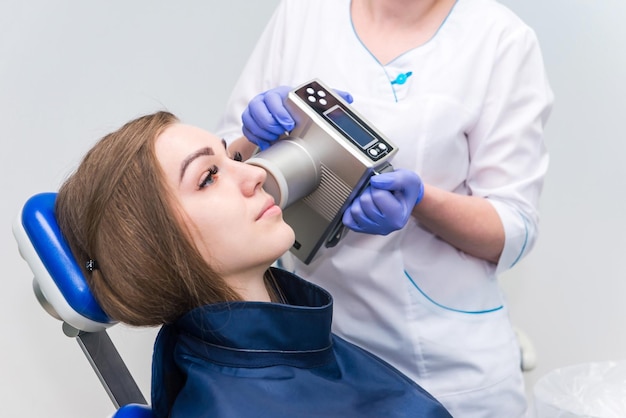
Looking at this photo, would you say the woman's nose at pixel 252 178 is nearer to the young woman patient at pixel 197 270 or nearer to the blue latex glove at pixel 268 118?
the young woman patient at pixel 197 270

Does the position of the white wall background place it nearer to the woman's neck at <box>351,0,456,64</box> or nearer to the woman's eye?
the woman's neck at <box>351,0,456,64</box>

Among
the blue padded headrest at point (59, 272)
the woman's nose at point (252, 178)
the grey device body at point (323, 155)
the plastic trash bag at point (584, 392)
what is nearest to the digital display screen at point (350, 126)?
the grey device body at point (323, 155)

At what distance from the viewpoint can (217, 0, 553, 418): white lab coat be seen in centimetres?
128

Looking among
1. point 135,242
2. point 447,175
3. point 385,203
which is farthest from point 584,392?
point 135,242

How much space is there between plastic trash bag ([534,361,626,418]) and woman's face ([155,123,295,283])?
2.44 feet

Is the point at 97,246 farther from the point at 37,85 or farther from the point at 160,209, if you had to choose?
the point at 37,85

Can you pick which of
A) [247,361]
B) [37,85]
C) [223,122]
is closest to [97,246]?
[247,361]

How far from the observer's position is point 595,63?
194 centimetres

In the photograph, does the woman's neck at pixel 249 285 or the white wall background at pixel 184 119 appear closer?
the woman's neck at pixel 249 285

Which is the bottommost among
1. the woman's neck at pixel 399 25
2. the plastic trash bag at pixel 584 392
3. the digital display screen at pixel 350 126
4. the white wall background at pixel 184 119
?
the plastic trash bag at pixel 584 392

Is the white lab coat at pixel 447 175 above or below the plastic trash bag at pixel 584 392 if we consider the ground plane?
above

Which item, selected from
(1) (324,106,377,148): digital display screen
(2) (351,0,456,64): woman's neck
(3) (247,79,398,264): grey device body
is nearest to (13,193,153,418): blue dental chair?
(3) (247,79,398,264): grey device body

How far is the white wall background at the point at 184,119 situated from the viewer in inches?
65.9

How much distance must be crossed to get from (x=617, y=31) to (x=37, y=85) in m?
1.38
